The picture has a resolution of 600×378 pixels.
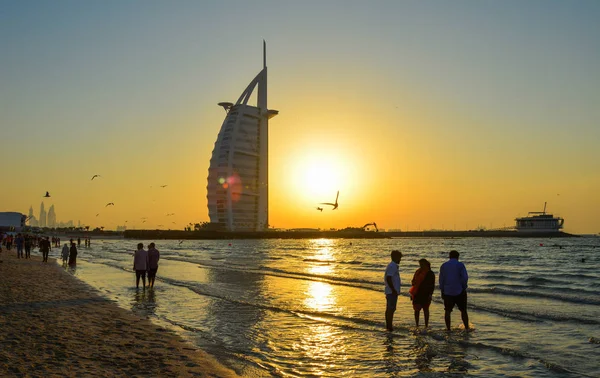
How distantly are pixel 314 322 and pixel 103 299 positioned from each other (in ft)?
27.9

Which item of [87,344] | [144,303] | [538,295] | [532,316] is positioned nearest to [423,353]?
[87,344]

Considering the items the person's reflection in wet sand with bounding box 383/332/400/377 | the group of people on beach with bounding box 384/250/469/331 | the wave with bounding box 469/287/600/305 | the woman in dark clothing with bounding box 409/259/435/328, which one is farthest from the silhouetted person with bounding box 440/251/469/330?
the wave with bounding box 469/287/600/305

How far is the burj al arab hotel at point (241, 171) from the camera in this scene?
600 ft

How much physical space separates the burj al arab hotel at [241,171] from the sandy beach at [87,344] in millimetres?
165543

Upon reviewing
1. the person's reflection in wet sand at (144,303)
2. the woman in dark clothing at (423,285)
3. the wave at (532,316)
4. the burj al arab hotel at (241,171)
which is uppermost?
the burj al arab hotel at (241,171)

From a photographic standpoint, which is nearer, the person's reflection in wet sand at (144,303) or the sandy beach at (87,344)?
the sandy beach at (87,344)

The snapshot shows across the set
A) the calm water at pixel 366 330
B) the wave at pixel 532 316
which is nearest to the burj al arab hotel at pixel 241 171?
the calm water at pixel 366 330

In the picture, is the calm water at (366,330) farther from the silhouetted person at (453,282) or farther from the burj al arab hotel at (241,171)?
the burj al arab hotel at (241,171)

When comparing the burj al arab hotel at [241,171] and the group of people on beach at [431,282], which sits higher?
the burj al arab hotel at [241,171]

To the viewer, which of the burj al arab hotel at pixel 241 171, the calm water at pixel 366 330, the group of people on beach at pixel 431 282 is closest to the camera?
the calm water at pixel 366 330

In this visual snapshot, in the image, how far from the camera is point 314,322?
15.5m

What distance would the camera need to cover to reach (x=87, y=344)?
36.1 feet

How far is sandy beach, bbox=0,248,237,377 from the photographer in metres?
8.96

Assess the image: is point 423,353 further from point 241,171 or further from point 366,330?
point 241,171
